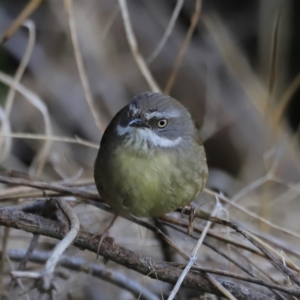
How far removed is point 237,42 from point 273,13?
615 millimetres

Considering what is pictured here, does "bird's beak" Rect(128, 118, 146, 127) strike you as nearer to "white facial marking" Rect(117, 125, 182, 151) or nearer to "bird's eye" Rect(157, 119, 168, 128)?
"white facial marking" Rect(117, 125, 182, 151)

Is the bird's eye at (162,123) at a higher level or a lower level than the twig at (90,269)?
higher

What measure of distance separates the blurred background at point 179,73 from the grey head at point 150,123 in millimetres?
2291

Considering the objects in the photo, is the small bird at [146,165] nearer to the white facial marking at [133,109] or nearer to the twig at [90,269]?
the white facial marking at [133,109]

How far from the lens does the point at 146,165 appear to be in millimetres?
2762

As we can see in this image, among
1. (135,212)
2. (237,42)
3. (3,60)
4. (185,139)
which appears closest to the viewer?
(135,212)

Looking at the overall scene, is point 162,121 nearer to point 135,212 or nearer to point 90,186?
point 135,212

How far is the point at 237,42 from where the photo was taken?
6281 millimetres

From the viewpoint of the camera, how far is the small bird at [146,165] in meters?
2.75

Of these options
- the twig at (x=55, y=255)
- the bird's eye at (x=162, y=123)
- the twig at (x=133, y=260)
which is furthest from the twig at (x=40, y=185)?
the bird's eye at (x=162, y=123)

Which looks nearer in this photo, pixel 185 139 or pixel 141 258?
pixel 141 258

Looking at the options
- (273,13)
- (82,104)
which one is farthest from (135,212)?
(273,13)

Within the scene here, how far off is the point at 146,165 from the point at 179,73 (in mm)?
3543

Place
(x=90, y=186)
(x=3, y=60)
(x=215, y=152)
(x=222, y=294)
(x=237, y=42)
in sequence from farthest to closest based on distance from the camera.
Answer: (x=237, y=42), (x=215, y=152), (x=3, y=60), (x=90, y=186), (x=222, y=294)
